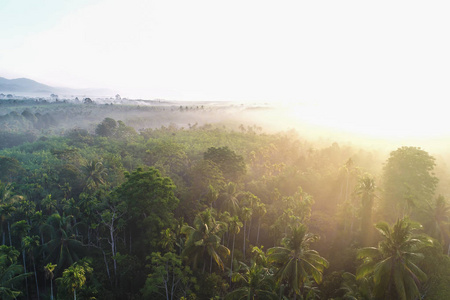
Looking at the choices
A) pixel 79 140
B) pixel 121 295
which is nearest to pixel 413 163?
pixel 121 295

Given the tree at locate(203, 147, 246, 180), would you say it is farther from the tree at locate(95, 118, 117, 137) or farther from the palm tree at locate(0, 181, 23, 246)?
the tree at locate(95, 118, 117, 137)

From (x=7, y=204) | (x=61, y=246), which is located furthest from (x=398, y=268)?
(x=7, y=204)

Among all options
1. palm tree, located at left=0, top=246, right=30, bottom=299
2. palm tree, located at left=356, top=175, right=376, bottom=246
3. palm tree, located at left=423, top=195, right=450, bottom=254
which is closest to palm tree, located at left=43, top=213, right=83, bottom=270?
palm tree, located at left=0, top=246, right=30, bottom=299

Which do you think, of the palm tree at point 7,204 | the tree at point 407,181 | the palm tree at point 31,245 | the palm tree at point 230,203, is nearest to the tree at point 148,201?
the palm tree at point 230,203

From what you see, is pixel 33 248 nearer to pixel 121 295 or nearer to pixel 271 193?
pixel 121 295

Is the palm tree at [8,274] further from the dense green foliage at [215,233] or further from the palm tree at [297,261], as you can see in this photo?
the palm tree at [297,261]

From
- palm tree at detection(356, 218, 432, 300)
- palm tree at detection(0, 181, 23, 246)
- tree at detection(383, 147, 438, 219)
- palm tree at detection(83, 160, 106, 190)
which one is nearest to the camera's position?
palm tree at detection(356, 218, 432, 300)
